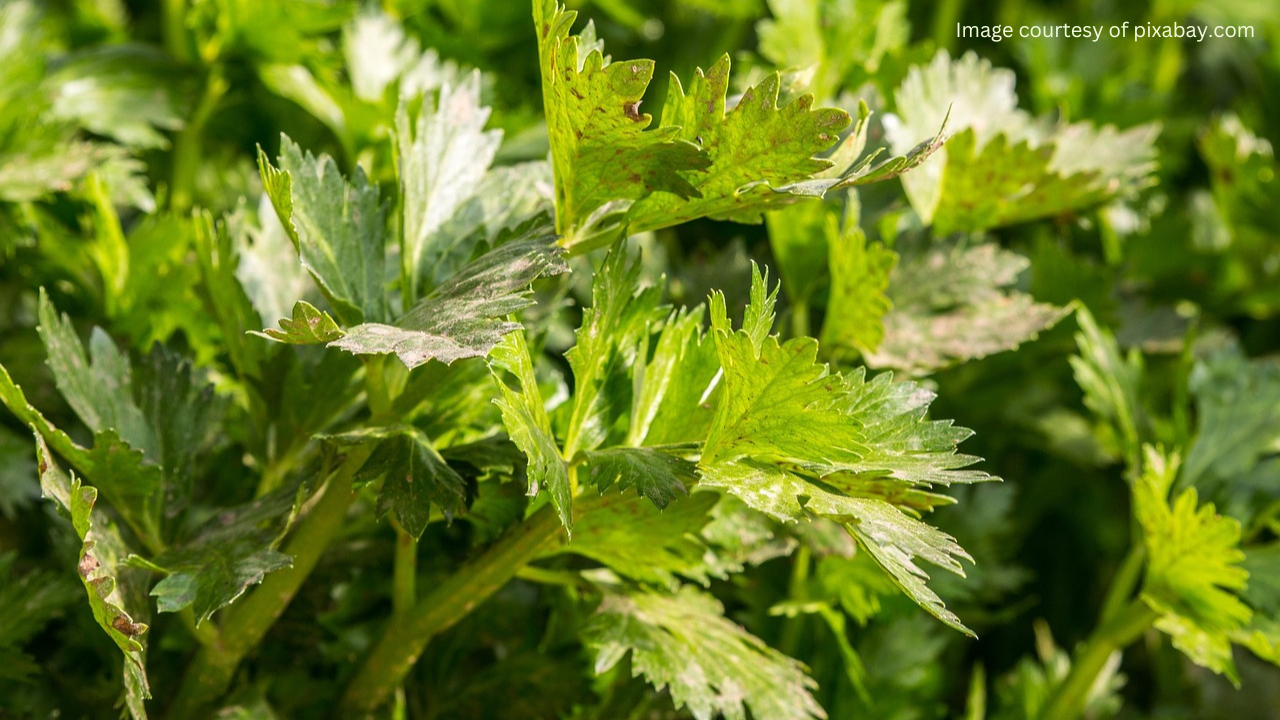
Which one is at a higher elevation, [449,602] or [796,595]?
[449,602]

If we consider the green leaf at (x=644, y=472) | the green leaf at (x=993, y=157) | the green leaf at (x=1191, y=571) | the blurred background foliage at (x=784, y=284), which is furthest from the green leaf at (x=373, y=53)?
the green leaf at (x=1191, y=571)

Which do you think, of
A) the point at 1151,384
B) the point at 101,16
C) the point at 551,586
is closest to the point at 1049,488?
the point at 1151,384

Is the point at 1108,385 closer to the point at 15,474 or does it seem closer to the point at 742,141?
the point at 742,141

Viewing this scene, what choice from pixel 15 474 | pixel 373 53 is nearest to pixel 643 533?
pixel 15 474

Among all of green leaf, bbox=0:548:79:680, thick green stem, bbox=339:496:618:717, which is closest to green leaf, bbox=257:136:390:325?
thick green stem, bbox=339:496:618:717

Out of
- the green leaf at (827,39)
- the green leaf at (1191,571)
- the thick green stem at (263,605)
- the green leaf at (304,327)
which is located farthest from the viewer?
the green leaf at (827,39)

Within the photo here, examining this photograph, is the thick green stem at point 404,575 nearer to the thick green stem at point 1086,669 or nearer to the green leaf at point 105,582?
the green leaf at point 105,582
